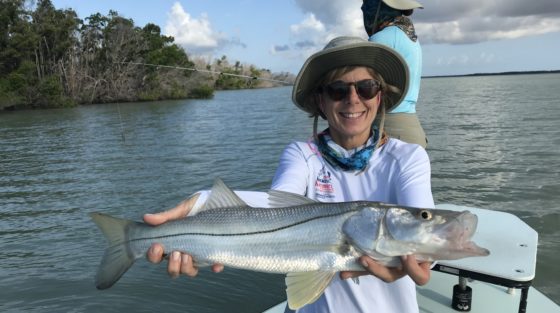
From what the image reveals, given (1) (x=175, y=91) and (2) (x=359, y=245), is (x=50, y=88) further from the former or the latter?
(2) (x=359, y=245)

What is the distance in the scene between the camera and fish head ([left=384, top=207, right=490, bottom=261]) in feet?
7.48

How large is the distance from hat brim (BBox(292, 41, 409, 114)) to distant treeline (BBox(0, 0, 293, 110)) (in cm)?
4768

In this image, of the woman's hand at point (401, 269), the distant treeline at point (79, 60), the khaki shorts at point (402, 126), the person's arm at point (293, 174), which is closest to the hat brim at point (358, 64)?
the person's arm at point (293, 174)

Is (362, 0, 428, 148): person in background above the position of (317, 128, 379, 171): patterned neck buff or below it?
above

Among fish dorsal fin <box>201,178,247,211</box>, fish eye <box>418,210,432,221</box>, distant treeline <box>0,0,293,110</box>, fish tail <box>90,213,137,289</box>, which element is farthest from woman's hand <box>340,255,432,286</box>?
distant treeline <box>0,0,293,110</box>

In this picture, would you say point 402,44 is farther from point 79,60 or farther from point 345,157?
point 79,60

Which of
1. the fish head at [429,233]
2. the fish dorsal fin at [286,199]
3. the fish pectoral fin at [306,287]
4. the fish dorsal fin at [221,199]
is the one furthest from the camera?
the fish dorsal fin at [221,199]

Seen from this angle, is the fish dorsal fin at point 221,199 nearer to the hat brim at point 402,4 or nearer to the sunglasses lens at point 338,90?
the sunglasses lens at point 338,90

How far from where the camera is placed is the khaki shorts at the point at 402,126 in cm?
433

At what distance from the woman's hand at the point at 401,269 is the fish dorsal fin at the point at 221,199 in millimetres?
819

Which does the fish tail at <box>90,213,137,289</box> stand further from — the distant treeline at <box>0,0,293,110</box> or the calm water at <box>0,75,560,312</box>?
the distant treeline at <box>0,0,293,110</box>

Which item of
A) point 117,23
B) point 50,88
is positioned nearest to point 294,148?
point 50,88

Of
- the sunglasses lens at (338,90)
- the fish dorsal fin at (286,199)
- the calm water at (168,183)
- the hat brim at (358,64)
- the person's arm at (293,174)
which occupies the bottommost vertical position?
the calm water at (168,183)

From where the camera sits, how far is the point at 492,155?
1764 cm
